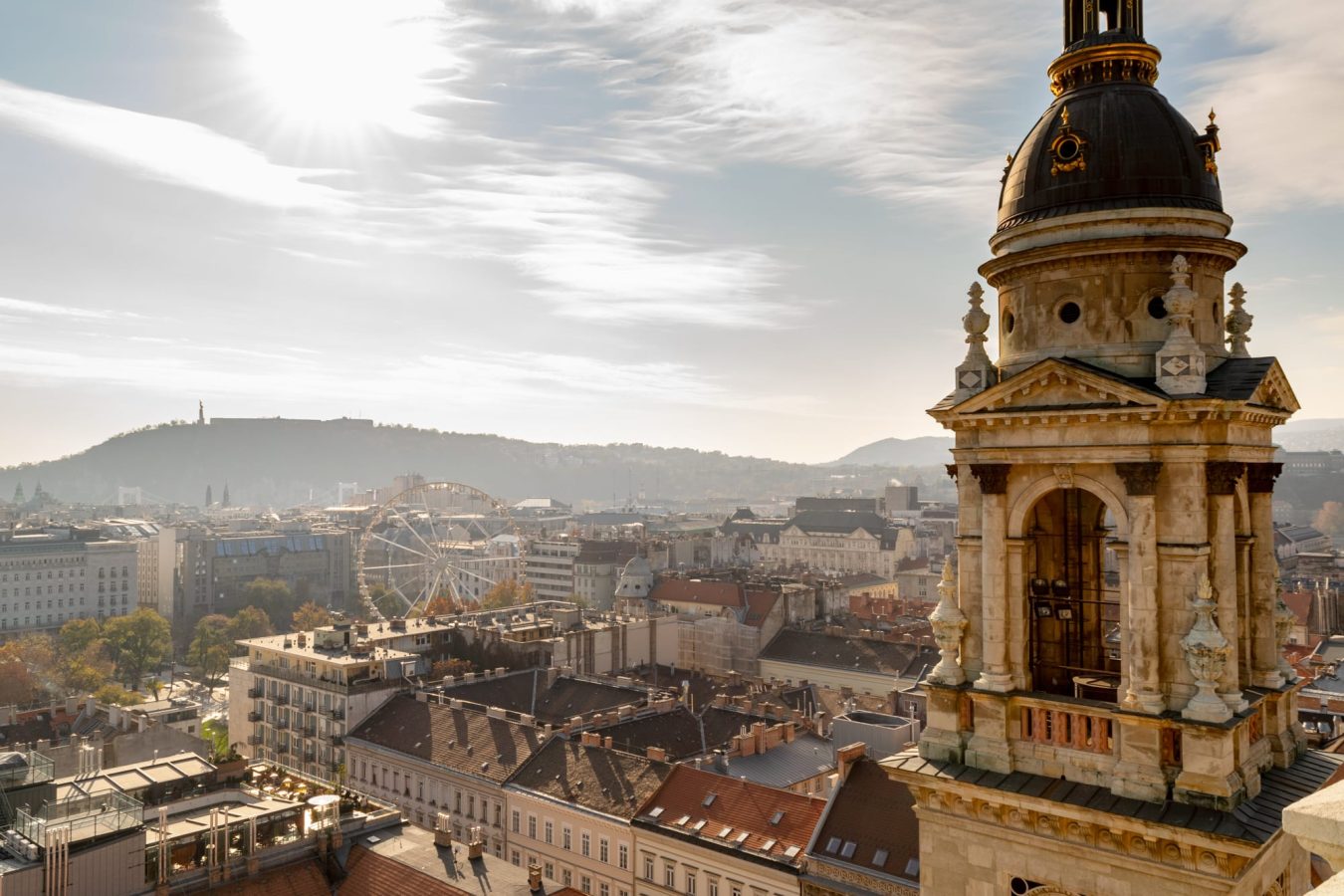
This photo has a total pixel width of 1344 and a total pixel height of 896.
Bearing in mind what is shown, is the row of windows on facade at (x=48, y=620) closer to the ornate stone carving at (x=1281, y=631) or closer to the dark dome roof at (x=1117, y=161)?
the dark dome roof at (x=1117, y=161)

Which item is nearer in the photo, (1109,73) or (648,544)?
(1109,73)

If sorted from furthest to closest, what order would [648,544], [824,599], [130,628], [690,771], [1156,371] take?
[648,544], [130,628], [824,599], [690,771], [1156,371]

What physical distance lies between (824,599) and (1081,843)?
356ft

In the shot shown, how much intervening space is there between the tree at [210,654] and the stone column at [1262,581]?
142 metres

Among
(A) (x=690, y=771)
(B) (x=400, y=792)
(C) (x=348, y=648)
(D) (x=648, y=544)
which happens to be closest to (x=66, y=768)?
(B) (x=400, y=792)

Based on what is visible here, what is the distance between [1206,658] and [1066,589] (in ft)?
13.6

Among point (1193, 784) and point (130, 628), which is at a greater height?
point (1193, 784)

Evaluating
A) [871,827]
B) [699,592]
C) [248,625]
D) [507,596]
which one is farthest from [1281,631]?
[248,625]

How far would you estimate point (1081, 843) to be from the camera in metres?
17.3

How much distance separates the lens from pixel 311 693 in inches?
3228

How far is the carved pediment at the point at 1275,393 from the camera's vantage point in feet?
58.8

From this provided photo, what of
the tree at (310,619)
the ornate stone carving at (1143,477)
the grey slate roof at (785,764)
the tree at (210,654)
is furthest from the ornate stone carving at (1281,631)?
the tree at (310,619)

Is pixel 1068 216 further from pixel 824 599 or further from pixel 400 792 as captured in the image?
pixel 824 599

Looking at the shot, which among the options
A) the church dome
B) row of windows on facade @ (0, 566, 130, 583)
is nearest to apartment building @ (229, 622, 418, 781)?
the church dome
